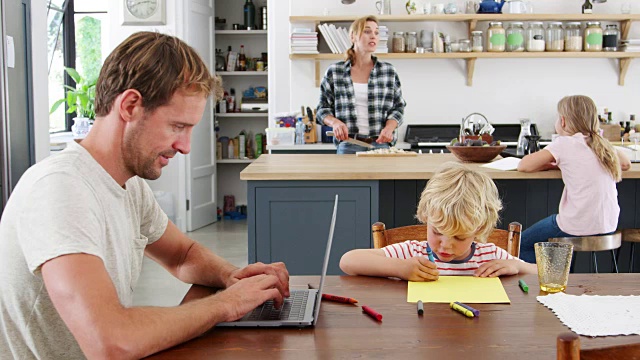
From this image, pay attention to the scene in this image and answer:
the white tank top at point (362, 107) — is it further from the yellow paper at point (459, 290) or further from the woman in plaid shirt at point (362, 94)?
the yellow paper at point (459, 290)

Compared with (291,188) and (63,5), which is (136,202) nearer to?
(291,188)

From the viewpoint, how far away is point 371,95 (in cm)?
505

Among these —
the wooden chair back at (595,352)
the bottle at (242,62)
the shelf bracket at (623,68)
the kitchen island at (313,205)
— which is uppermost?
the bottle at (242,62)

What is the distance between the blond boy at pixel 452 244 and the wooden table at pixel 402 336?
157mm

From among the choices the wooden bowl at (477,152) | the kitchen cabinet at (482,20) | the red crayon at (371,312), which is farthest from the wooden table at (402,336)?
the kitchen cabinet at (482,20)

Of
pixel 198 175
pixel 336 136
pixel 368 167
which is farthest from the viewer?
pixel 198 175

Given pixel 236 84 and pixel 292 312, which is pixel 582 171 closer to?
pixel 292 312

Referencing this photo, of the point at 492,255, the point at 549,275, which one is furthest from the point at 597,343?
the point at 492,255

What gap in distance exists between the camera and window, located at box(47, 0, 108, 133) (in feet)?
21.8

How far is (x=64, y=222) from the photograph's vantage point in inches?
51.1

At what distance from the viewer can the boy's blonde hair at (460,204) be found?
190 centimetres

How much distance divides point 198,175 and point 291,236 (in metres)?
3.77

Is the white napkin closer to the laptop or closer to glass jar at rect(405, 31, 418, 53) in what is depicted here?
the laptop

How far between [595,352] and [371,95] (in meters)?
4.16
